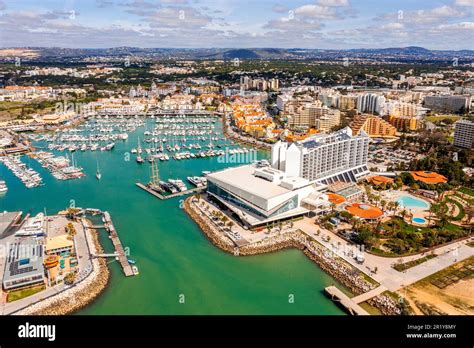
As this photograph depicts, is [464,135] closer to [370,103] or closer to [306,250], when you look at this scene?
[370,103]

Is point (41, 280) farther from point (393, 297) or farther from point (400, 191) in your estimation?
point (400, 191)

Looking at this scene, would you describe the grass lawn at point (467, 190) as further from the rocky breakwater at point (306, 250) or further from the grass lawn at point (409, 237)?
the rocky breakwater at point (306, 250)

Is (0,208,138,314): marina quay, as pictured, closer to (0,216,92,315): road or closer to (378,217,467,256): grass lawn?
(0,216,92,315): road

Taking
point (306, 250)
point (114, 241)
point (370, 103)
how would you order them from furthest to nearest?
point (370, 103) → point (114, 241) → point (306, 250)

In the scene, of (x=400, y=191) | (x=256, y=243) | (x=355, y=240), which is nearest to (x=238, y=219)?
(x=256, y=243)

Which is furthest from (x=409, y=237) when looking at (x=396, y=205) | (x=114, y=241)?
(x=114, y=241)

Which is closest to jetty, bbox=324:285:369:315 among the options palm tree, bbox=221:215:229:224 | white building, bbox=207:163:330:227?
white building, bbox=207:163:330:227
